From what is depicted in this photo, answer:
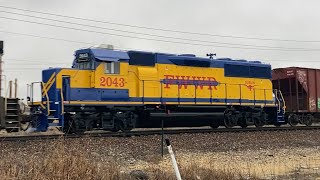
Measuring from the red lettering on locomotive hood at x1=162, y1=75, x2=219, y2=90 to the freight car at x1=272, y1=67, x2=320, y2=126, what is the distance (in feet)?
20.8

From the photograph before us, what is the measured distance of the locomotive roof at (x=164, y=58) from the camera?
18.0m

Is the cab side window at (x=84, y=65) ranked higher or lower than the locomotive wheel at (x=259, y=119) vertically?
higher

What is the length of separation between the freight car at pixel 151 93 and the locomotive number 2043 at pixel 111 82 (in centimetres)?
4

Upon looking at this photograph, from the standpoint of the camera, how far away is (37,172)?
7.10m

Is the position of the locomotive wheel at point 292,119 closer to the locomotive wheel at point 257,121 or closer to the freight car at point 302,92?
the freight car at point 302,92

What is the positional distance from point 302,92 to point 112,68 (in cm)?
1375

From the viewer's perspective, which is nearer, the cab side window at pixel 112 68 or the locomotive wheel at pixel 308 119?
the cab side window at pixel 112 68

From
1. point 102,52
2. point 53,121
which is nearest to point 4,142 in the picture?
point 53,121

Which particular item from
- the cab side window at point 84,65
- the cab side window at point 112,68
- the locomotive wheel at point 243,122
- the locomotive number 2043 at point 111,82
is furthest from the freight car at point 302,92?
the cab side window at point 84,65

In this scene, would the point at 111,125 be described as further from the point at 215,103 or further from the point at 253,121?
the point at 253,121

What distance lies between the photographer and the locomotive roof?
59.1 feet

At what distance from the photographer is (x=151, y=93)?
760 inches

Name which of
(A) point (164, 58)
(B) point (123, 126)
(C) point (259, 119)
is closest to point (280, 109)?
(C) point (259, 119)

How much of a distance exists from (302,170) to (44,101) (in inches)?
410
